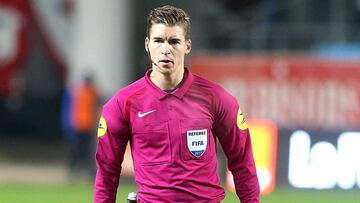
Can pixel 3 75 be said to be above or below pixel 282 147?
above

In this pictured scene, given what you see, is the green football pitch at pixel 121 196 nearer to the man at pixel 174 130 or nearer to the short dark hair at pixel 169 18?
the man at pixel 174 130

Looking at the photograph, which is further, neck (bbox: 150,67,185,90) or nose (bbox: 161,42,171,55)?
neck (bbox: 150,67,185,90)

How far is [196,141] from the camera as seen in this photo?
5844 mm

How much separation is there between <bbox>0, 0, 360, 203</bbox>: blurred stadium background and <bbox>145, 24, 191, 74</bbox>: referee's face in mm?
8738

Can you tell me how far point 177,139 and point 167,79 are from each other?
1.02ft

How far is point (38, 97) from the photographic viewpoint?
26641 mm

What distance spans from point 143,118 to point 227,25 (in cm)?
1862

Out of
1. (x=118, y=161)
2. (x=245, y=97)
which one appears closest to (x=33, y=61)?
(x=245, y=97)

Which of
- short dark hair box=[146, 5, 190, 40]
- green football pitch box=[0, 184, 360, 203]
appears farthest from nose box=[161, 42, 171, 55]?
green football pitch box=[0, 184, 360, 203]

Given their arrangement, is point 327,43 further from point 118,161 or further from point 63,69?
point 118,161

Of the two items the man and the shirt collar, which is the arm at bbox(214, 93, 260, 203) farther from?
the shirt collar

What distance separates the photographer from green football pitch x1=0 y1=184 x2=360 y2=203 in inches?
563

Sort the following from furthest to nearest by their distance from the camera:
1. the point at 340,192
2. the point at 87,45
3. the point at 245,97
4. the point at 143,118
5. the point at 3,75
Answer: the point at 3,75 < the point at 87,45 < the point at 245,97 < the point at 340,192 < the point at 143,118

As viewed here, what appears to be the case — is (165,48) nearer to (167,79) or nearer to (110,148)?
(167,79)
